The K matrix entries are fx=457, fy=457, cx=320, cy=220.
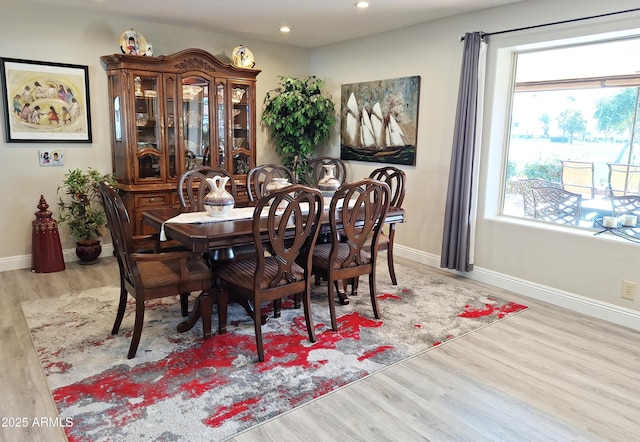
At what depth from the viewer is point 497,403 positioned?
90.2 inches

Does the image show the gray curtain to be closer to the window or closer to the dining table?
the window

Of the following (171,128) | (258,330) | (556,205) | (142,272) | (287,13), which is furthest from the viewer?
(171,128)

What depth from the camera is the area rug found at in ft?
7.00

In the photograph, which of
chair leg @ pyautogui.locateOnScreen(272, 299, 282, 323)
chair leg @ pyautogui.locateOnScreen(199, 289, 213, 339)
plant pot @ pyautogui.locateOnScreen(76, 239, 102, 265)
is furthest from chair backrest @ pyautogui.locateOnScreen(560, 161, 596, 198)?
plant pot @ pyautogui.locateOnScreen(76, 239, 102, 265)

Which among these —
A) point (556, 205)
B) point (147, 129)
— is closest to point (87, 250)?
point (147, 129)

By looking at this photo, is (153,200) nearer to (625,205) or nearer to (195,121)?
(195,121)

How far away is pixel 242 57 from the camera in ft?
16.8

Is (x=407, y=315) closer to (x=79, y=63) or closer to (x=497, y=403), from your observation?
(x=497, y=403)

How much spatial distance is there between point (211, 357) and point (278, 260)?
0.70 m

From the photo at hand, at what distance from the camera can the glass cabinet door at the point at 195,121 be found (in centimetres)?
482

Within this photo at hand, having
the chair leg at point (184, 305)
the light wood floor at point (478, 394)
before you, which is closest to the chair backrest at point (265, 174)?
the chair leg at point (184, 305)

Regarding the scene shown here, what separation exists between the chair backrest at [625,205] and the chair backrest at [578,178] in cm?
18

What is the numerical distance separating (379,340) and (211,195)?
145 centimetres

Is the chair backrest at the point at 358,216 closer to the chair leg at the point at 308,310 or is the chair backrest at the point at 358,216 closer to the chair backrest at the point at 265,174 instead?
the chair leg at the point at 308,310
